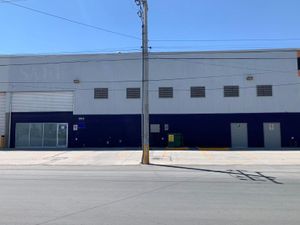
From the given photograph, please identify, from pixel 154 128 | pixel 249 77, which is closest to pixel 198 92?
pixel 249 77

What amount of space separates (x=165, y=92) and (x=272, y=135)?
1074 centimetres

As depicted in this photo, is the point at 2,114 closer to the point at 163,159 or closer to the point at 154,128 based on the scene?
the point at 154,128

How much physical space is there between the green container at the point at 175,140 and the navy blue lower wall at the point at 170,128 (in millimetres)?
519

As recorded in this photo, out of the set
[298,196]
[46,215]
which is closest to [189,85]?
[298,196]

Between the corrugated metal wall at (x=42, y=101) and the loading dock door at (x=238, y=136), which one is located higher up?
the corrugated metal wall at (x=42, y=101)

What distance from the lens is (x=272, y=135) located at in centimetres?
3478

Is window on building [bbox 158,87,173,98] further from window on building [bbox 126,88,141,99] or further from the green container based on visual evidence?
the green container

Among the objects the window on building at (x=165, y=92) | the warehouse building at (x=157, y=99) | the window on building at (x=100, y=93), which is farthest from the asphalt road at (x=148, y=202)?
the window on building at (x=100, y=93)

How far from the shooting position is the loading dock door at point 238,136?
1374 inches

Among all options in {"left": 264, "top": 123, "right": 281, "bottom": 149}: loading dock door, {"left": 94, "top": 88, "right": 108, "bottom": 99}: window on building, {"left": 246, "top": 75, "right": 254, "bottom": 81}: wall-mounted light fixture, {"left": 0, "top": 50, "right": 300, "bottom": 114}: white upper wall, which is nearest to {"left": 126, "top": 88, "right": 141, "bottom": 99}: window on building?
{"left": 0, "top": 50, "right": 300, "bottom": 114}: white upper wall

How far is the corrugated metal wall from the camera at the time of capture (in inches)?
1420

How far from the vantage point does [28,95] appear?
3653cm

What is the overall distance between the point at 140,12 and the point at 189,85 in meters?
13.4

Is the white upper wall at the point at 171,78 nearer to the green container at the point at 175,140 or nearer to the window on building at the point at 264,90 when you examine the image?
the window on building at the point at 264,90
